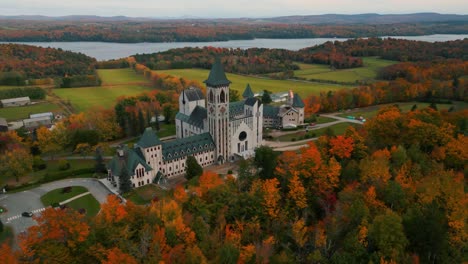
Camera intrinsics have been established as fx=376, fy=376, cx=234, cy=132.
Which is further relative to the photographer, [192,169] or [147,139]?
[147,139]

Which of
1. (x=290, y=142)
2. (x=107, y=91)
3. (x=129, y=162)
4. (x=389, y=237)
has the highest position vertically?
(x=389, y=237)

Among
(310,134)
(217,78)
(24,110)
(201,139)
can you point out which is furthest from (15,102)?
(310,134)

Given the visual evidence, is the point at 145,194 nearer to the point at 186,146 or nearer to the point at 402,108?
the point at 186,146

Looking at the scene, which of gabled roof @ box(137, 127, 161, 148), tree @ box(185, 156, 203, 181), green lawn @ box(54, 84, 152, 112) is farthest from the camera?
green lawn @ box(54, 84, 152, 112)

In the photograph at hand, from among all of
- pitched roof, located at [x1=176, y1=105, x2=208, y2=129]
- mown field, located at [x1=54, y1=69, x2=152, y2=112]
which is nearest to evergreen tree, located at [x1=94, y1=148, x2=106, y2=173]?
Answer: pitched roof, located at [x1=176, y1=105, x2=208, y2=129]

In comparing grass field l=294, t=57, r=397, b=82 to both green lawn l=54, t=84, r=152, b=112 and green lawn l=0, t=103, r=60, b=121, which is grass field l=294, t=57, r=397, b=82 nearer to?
green lawn l=54, t=84, r=152, b=112

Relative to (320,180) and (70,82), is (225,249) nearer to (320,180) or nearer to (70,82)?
(320,180)
